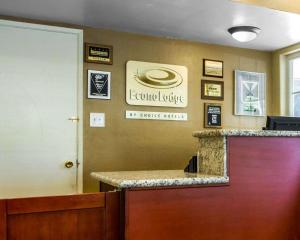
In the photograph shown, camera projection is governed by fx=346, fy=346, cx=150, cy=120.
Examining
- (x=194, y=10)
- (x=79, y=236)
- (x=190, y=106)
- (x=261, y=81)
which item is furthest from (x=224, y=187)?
(x=261, y=81)

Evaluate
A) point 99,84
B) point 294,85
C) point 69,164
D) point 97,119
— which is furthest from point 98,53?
point 294,85

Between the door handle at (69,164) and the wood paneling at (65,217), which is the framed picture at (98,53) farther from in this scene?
the wood paneling at (65,217)

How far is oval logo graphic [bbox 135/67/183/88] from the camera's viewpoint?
360 cm


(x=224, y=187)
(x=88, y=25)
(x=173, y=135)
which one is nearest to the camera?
(x=224, y=187)

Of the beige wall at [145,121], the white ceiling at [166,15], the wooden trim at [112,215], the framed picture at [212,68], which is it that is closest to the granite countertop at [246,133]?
the wooden trim at [112,215]

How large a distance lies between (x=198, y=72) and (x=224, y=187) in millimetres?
2049

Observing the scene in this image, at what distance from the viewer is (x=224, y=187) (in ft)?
6.68

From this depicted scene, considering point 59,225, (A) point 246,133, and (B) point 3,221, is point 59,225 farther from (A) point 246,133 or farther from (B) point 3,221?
(A) point 246,133

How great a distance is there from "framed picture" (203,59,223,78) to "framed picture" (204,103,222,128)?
34 centimetres

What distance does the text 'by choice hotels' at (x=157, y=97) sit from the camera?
355cm

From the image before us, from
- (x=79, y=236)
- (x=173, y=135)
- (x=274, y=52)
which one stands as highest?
(x=274, y=52)

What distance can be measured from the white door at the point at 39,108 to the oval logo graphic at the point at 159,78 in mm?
658

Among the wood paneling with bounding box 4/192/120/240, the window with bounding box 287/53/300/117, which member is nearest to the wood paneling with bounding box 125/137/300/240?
the wood paneling with bounding box 4/192/120/240

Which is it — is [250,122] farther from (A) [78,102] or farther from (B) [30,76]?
→ (B) [30,76]
